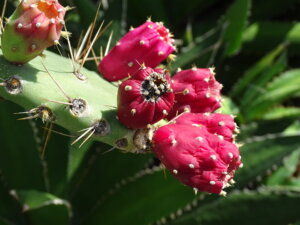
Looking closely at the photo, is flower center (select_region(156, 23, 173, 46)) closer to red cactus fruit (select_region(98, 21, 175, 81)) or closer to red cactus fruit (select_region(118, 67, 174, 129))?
red cactus fruit (select_region(98, 21, 175, 81))

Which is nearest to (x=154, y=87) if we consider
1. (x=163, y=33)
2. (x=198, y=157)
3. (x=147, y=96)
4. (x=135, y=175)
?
(x=147, y=96)

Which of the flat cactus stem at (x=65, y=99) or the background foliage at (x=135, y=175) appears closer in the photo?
the flat cactus stem at (x=65, y=99)

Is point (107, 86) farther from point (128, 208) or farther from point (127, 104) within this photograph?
point (128, 208)

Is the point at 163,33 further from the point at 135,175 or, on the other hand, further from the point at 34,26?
the point at 135,175

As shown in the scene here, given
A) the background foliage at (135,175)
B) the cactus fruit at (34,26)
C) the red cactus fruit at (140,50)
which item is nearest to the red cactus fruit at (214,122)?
the red cactus fruit at (140,50)

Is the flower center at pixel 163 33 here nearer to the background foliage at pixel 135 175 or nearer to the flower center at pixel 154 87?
the flower center at pixel 154 87
